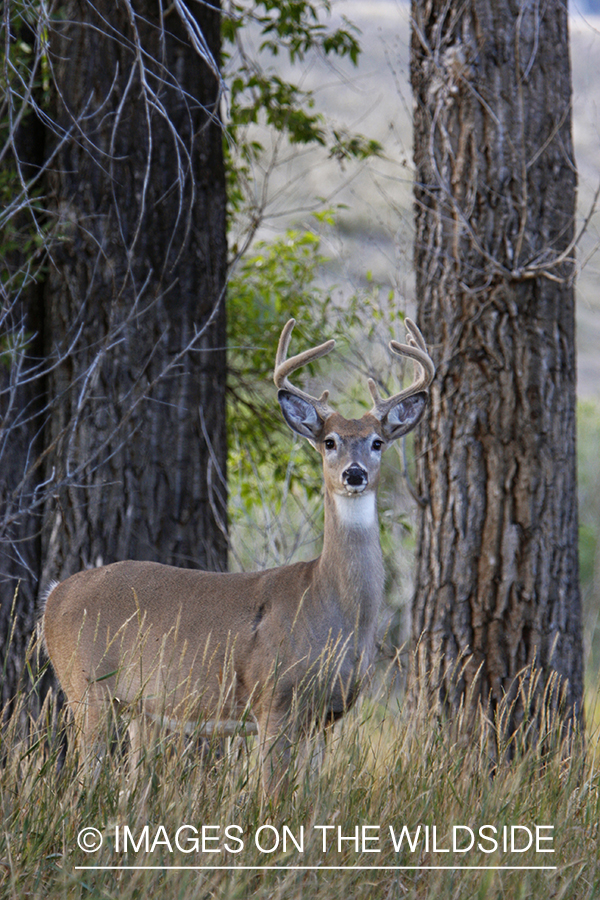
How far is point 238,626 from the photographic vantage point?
466 cm

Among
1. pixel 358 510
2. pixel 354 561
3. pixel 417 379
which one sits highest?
pixel 417 379

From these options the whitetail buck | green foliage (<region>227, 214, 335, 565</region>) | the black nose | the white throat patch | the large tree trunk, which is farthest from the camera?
green foliage (<region>227, 214, 335, 565</region>)

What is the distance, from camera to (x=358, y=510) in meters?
4.68

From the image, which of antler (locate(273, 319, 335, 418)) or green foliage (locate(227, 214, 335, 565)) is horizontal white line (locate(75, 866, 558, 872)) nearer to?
antler (locate(273, 319, 335, 418))

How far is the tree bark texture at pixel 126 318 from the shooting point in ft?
19.7

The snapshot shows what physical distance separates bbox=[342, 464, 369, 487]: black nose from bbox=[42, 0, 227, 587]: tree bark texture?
1834 mm

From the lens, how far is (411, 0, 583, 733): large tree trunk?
5.30m

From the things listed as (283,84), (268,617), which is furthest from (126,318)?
(283,84)

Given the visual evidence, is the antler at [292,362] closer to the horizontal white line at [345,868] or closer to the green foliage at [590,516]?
the horizontal white line at [345,868]

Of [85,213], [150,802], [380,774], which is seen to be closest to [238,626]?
[380,774]

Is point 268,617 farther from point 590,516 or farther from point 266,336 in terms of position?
point 590,516

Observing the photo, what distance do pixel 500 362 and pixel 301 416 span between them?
118 cm

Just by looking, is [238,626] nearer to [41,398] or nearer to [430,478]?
[430,478]

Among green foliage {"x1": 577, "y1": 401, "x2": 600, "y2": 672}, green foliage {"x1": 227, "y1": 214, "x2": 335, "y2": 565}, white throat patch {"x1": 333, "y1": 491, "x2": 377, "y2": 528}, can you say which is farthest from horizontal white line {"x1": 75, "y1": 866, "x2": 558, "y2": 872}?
green foliage {"x1": 577, "y1": 401, "x2": 600, "y2": 672}
